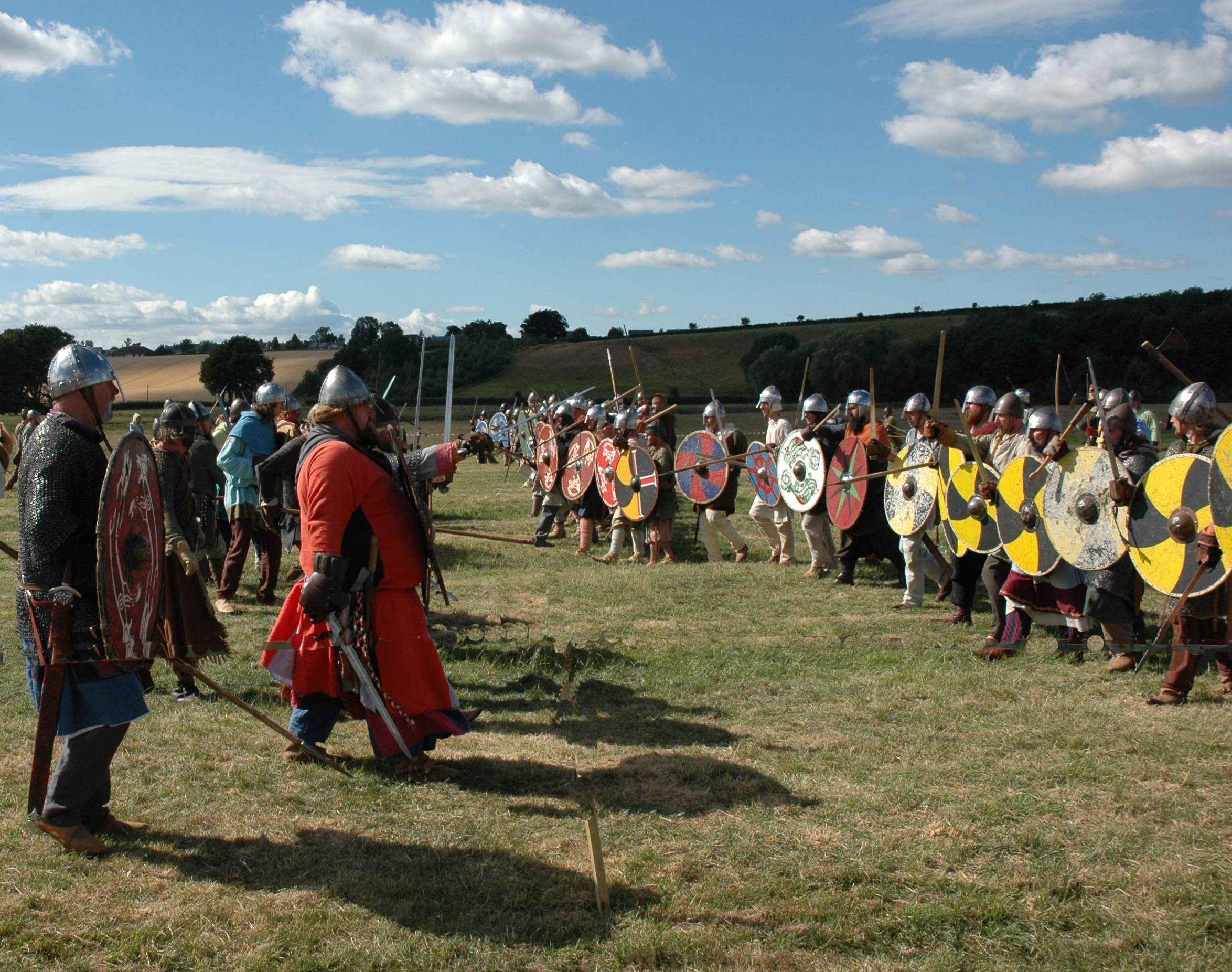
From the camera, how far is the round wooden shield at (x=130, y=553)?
323 centimetres

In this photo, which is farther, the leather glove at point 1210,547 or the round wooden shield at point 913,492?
the round wooden shield at point 913,492

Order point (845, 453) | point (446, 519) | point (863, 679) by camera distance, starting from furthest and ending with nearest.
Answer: point (446, 519) → point (845, 453) → point (863, 679)

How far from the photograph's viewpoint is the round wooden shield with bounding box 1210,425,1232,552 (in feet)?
14.3

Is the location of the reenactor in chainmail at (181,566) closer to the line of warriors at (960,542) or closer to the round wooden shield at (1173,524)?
the line of warriors at (960,542)

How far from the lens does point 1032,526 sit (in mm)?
5785

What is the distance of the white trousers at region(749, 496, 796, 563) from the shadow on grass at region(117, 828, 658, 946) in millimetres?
6728

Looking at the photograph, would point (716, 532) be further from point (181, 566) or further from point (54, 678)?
point (54, 678)

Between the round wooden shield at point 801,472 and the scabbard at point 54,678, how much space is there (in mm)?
6473

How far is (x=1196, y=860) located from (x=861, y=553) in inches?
217

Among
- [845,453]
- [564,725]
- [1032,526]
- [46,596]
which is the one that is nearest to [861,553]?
[845,453]

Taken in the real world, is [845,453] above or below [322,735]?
above

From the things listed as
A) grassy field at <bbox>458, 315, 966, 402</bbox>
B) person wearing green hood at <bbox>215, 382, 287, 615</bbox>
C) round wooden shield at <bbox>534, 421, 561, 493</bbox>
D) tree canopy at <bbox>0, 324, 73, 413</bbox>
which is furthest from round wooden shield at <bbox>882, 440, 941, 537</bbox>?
tree canopy at <bbox>0, 324, 73, 413</bbox>

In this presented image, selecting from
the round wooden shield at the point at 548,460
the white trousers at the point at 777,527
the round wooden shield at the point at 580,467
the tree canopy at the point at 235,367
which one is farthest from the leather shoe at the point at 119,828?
the tree canopy at the point at 235,367

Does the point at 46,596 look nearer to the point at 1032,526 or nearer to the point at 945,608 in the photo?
the point at 1032,526
